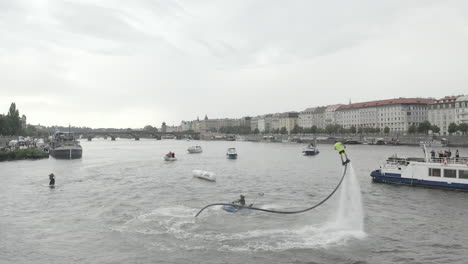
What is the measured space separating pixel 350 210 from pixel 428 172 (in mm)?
19102

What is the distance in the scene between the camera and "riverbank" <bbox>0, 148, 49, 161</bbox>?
9395 cm

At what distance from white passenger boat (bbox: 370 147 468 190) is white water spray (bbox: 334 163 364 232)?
58.9ft

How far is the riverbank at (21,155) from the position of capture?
308ft

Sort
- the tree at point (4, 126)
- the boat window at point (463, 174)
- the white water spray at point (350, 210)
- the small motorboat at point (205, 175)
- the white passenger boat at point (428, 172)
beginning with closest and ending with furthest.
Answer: the white water spray at point (350, 210), the boat window at point (463, 174), the white passenger boat at point (428, 172), the small motorboat at point (205, 175), the tree at point (4, 126)

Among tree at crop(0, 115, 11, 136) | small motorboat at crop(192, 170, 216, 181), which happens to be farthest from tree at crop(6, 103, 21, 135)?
small motorboat at crop(192, 170, 216, 181)

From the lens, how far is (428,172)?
4569cm

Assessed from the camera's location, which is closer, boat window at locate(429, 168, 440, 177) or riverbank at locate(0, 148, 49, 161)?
boat window at locate(429, 168, 440, 177)

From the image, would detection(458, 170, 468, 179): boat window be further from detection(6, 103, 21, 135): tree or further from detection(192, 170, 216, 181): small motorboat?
detection(6, 103, 21, 135): tree

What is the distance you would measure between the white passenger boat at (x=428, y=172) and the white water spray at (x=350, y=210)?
17.9 meters

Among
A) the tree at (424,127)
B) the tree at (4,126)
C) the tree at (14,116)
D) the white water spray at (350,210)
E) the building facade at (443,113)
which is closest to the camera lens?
the white water spray at (350,210)

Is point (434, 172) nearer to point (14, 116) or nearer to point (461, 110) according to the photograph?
point (461, 110)

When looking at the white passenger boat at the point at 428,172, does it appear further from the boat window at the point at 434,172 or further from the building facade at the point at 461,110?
the building facade at the point at 461,110

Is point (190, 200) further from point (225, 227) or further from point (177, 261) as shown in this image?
point (177, 261)

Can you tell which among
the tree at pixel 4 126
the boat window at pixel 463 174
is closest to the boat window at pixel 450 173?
the boat window at pixel 463 174
